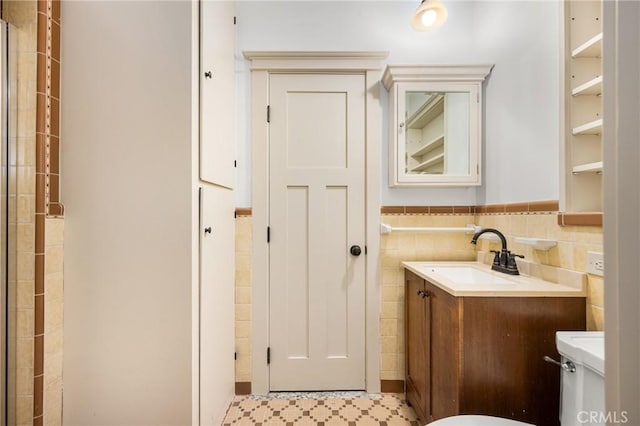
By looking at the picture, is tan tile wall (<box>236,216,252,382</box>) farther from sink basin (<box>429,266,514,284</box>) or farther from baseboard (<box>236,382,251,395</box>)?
sink basin (<box>429,266,514,284</box>)

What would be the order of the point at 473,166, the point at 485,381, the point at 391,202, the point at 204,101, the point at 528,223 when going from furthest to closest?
1. the point at 391,202
2. the point at 473,166
3. the point at 528,223
4. the point at 204,101
5. the point at 485,381

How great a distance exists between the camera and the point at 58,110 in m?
1.30

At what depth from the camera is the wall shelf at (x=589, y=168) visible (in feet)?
4.20

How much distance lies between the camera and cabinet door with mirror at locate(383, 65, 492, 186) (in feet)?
6.68

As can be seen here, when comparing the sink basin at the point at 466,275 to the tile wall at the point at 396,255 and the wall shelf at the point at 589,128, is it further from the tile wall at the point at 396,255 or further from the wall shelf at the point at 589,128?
the wall shelf at the point at 589,128

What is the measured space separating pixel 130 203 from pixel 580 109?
1957mm

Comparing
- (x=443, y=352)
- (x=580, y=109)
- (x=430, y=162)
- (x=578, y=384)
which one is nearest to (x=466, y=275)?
(x=443, y=352)

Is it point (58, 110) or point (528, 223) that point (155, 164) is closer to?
point (58, 110)

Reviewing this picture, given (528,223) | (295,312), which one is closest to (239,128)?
(295,312)

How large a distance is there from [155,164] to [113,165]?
0.57 ft

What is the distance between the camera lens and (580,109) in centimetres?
139

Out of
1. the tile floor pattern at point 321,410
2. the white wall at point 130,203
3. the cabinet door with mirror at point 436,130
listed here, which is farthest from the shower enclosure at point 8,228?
the cabinet door with mirror at point 436,130

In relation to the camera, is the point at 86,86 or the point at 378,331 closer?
the point at 86,86

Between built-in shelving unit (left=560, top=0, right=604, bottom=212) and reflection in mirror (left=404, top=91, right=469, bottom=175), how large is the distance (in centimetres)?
66
